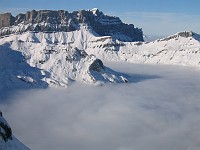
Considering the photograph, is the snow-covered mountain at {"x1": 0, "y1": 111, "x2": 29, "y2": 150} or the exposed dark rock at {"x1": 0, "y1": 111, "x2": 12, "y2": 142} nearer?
the snow-covered mountain at {"x1": 0, "y1": 111, "x2": 29, "y2": 150}

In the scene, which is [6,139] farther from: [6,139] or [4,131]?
[4,131]

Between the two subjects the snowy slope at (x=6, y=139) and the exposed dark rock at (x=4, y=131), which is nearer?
the snowy slope at (x=6, y=139)

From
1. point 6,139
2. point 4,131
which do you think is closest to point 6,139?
point 6,139

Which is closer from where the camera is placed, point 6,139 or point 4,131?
Answer: point 4,131

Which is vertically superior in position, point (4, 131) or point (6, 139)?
point (4, 131)

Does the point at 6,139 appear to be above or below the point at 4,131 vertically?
below

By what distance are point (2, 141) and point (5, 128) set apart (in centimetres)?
622

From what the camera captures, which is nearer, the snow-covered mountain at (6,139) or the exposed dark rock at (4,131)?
the snow-covered mountain at (6,139)

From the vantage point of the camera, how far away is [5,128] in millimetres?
108500

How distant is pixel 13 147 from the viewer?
109000 millimetres

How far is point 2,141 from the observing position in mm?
102812

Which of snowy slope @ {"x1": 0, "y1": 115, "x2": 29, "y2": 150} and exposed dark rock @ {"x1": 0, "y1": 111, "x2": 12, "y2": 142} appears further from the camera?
exposed dark rock @ {"x1": 0, "y1": 111, "x2": 12, "y2": 142}

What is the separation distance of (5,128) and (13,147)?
542 centimetres
